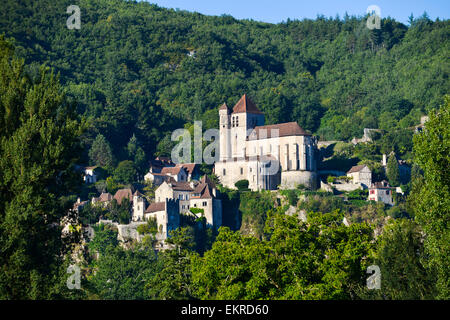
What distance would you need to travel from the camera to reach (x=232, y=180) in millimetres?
91375

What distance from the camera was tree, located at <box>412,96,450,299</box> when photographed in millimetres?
27094

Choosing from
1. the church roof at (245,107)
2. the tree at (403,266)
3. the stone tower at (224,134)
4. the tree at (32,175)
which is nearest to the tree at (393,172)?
the church roof at (245,107)

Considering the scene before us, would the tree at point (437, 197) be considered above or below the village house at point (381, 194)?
below

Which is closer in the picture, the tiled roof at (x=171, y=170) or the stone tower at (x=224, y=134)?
the tiled roof at (x=171, y=170)

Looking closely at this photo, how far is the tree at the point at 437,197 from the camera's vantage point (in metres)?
27.1

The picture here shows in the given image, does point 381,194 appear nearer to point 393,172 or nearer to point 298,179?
point 393,172

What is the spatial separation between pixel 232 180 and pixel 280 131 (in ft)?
25.8

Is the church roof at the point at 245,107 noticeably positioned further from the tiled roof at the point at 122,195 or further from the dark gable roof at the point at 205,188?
the tiled roof at the point at 122,195

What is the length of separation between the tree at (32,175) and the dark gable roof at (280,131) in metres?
64.3

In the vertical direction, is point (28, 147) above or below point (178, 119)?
below

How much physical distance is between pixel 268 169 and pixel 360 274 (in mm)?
54556

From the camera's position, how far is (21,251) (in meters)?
25.0

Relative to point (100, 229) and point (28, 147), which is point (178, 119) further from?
point (28, 147)

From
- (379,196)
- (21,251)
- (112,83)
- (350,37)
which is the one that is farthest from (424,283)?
(350,37)
